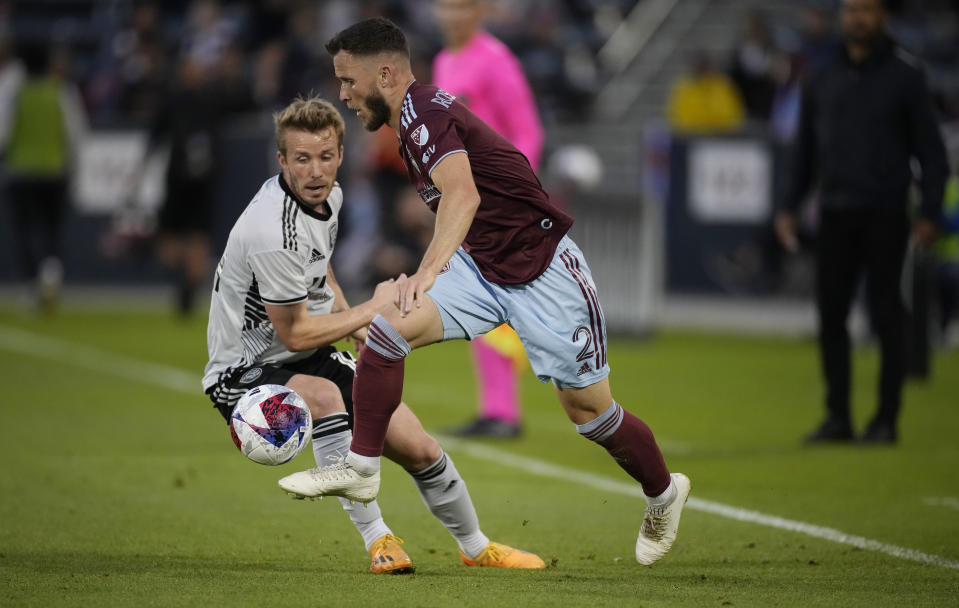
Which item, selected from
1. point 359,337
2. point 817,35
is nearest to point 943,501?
point 359,337

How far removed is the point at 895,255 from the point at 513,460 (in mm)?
2684

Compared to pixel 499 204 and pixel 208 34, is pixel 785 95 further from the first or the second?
pixel 499 204

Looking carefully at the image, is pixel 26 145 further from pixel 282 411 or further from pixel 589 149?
pixel 282 411

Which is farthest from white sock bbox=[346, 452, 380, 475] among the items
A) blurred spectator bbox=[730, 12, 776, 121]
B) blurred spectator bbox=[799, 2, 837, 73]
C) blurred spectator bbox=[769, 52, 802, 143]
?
blurred spectator bbox=[730, 12, 776, 121]

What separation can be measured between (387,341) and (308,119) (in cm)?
90

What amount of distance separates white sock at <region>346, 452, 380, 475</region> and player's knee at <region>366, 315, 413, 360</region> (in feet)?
1.21

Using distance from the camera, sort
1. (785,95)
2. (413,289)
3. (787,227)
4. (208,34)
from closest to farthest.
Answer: (413,289) → (787,227) → (785,95) → (208,34)

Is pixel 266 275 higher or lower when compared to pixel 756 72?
higher

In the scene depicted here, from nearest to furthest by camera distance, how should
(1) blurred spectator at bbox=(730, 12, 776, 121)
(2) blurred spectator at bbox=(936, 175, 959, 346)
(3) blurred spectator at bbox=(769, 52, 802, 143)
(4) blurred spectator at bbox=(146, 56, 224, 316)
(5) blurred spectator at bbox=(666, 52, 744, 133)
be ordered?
(2) blurred spectator at bbox=(936, 175, 959, 346) → (4) blurred spectator at bbox=(146, 56, 224, 316) → (3) blurred spectator at bbox=(769, 52, 802, 143) → (5) blurred spectator at bbox=(666, 52, 744, 133) → (1) blurred spectator at bbox=(730, 12, 776, 121)

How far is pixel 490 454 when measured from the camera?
8961 millimetres

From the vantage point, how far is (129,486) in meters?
7.73

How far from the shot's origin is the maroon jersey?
5.59 metres

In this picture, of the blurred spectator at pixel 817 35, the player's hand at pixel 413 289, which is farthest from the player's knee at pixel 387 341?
the blurred spectator at pixel 817 35

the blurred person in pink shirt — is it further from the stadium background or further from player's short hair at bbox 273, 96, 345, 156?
player's short hair at bbox 273, 96, 345, 156
